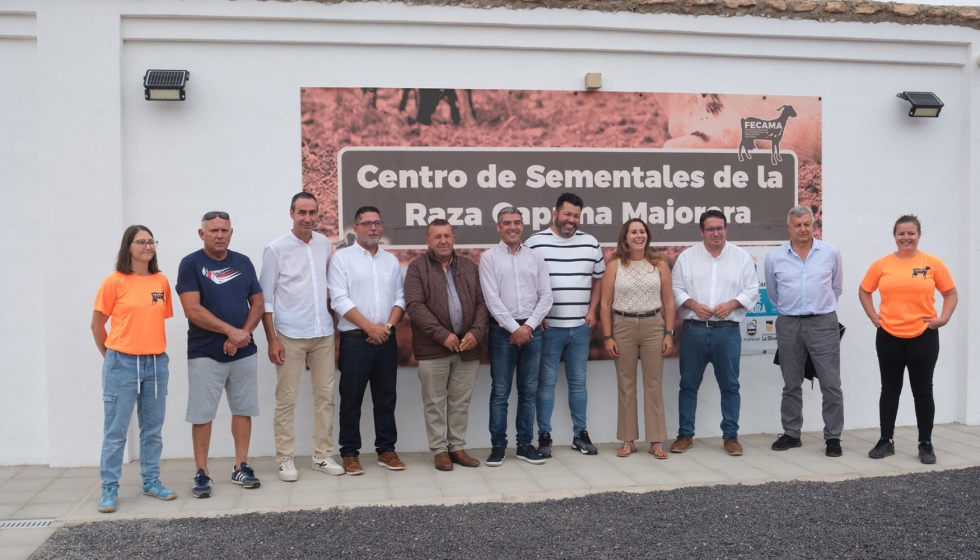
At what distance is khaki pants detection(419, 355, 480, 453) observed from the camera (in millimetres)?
5508

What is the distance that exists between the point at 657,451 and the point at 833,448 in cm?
132

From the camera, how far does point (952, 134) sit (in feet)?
22.5

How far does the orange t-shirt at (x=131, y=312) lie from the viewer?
467 centimetres

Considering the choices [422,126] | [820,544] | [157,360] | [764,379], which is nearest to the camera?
[820,544]

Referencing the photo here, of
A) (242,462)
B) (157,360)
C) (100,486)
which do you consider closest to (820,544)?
(242,462)

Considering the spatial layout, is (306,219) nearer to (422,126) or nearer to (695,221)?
(422,126)

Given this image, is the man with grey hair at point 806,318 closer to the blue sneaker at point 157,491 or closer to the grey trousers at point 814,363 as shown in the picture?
the grey trousers at point 814,363

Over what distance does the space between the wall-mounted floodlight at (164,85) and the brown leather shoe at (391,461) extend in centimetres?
295

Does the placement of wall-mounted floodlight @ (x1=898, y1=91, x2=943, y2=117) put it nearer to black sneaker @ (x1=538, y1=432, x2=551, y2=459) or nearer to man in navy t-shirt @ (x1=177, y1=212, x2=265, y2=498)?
black sneaker @ (x1=538, y1=432, x2=551, y2=459)

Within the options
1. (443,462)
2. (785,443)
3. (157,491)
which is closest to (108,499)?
(157,491)

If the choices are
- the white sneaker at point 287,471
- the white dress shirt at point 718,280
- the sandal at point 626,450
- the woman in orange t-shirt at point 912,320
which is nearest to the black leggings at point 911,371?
the woman in orange t-shirt at point 912,320

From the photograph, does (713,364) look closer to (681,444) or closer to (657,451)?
(681,444)

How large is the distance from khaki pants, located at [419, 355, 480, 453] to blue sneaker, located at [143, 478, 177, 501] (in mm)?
1719

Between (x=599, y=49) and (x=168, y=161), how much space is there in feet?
11.3
